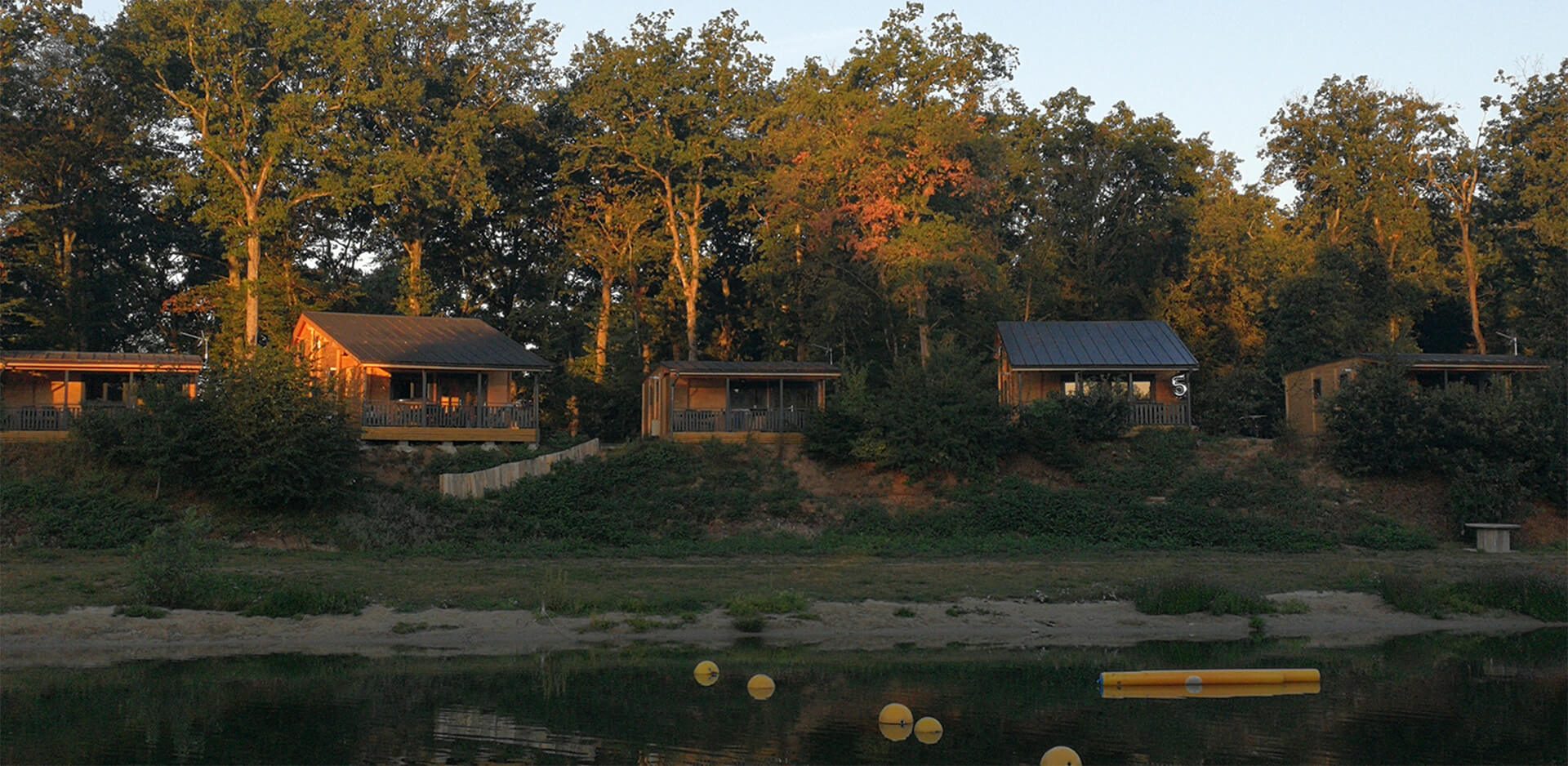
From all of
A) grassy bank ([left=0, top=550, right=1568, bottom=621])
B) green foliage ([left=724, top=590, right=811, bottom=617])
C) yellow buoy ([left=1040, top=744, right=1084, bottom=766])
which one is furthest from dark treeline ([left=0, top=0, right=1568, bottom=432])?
yellow buoy ([left=1040, top=744, right=1084, bottom=766])

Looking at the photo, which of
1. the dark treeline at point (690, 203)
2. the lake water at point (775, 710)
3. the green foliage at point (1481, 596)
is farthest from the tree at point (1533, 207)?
the lake water at point (775, 710)

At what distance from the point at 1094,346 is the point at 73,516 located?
32.9 meters

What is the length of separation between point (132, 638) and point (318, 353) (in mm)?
24423

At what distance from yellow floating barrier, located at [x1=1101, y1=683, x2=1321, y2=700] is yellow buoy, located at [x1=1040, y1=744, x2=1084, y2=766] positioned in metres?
5.16

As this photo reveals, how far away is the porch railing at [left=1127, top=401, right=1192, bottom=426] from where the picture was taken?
47.9 metres

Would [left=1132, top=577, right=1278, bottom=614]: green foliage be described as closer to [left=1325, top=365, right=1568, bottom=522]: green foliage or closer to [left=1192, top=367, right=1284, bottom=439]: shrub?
[left=1325, top=365, right=1568, bottom=522]: green foliage

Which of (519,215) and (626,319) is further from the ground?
(519,215)

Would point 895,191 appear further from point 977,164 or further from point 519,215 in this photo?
point 519,215

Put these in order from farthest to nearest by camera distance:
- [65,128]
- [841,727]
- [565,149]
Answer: [565,149] < [65,128] < [841,727]

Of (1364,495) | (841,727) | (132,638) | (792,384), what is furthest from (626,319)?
(841,727)

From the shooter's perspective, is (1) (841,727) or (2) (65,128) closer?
(1) (841,727)

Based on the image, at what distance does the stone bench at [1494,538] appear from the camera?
1479 inches

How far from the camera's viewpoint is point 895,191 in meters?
51.2

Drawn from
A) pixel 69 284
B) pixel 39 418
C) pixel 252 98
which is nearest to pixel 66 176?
pixel 69 284
